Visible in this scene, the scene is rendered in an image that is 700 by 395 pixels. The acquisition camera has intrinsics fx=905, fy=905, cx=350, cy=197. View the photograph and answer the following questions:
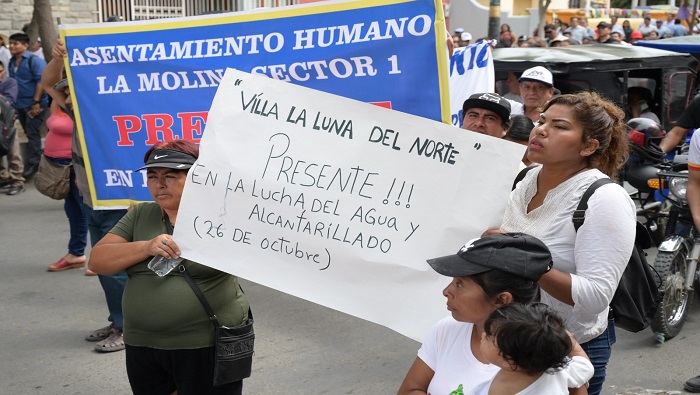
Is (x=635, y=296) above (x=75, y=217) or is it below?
above

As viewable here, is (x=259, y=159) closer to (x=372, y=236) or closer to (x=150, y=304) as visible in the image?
(x=372, y=236)

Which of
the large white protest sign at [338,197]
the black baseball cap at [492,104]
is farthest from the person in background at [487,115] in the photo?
the large white protest sign at [338,197]

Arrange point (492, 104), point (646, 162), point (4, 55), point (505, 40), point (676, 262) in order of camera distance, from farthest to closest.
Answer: point (505, 40) → point (4, 55) → point (646, 162) → point (676, 262) → point (492, 104)

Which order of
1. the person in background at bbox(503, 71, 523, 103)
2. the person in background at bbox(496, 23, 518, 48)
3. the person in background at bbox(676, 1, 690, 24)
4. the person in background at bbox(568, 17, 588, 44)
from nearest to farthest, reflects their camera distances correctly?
the person in background at bbox(503, 71, 523, 103), the person in background at bbox(496, 23, 518, 48), the person in background at bbox(568, 17, 588, 44), the person in background at bbox(676, 1, 690, 24)

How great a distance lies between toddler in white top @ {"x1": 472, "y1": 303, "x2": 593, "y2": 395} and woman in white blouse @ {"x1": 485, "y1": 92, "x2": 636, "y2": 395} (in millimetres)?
365

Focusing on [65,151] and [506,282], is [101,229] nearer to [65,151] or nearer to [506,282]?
[65,151]

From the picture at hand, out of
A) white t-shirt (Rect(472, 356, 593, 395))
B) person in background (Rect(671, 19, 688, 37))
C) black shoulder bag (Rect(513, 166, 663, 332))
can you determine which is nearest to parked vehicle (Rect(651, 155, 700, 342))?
black shoulder bag (Rect(513, 166, 663, 332))

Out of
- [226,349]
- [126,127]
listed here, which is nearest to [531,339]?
[226,349]

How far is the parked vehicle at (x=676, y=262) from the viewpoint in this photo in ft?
19.8

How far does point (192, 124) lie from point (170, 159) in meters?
1.07

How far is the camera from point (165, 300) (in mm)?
3553

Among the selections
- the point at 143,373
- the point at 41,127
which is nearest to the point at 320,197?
the point at 143,373

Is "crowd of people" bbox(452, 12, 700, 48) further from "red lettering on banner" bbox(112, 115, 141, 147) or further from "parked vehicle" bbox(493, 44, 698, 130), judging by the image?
"red lettering on banner" bbox(112, 115, 141, 147)

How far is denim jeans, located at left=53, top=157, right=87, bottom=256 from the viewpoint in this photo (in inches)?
273
